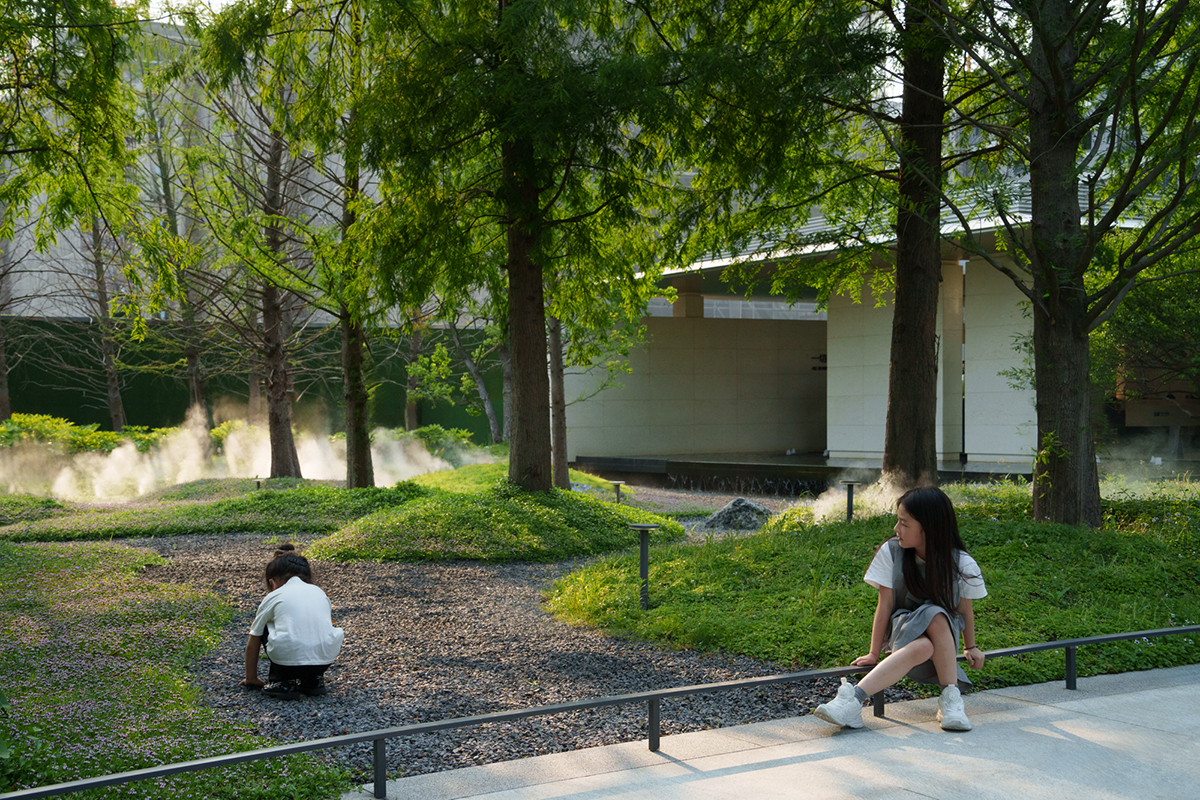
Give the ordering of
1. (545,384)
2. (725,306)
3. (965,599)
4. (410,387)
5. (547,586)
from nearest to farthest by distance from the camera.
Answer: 1. (965,599)
2. (547,586)
3. (545,384)
4. (410,387)
5. (725,306)

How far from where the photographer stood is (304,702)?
16.7 ft

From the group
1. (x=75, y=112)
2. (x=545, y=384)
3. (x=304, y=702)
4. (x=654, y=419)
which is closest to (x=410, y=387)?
(x=654, y=419)

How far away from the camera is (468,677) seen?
5707 mm

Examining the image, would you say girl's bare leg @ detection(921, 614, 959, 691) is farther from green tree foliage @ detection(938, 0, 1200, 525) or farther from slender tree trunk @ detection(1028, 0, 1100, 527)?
slender tree trunk @ detection(1028, 0, 1100, 527)

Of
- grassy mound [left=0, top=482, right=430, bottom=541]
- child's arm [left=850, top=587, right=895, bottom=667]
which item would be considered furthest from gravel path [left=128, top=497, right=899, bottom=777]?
grassy mound [left=0, top=482, right=430, bottom=541]

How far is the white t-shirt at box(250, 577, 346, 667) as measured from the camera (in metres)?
5.13

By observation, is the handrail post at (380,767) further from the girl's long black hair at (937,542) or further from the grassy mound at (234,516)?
the grassy mound at (234,516)

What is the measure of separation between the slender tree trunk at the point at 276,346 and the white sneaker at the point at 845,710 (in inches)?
461

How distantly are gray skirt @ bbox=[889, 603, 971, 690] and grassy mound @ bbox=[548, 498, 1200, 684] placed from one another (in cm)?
113

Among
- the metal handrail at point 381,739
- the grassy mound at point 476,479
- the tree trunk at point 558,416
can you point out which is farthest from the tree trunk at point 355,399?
the metal handrail at point 381,739

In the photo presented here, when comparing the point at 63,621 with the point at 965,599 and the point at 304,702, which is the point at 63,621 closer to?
the point at 304,702

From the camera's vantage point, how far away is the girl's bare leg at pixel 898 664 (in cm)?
424

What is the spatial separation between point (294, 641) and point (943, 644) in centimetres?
339

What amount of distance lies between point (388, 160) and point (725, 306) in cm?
2539
